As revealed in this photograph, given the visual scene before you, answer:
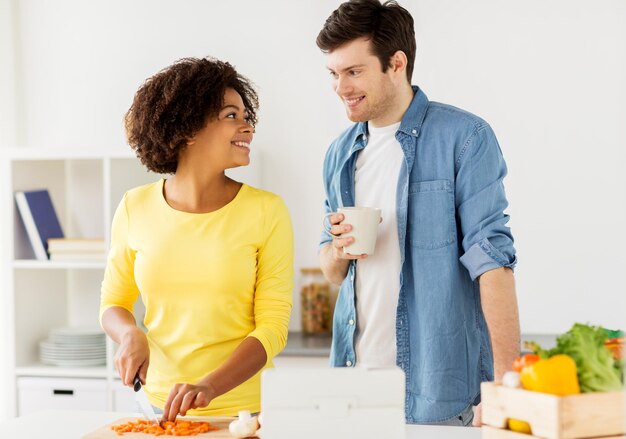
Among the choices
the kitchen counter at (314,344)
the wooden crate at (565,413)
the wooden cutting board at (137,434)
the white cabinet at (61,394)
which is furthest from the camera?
the white cabinet at (61,394)

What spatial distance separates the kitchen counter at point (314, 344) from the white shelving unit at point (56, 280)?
709 millimetres

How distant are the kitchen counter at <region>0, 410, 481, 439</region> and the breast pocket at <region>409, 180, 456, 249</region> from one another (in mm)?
434

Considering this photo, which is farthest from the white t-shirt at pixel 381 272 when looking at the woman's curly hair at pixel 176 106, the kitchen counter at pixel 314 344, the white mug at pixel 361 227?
the kitchen counter at pixel 314 344

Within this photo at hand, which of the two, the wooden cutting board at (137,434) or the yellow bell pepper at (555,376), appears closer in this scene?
the yellow bell pepper at (555,376)

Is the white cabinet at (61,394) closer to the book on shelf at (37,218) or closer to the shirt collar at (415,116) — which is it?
the book on shelf at (37,218)

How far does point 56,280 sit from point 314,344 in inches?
52.1

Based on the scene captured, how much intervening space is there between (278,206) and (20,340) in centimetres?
224

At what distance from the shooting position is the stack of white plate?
3680 millimetres

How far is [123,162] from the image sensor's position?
371 cm

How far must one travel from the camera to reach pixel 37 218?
12.4 feet

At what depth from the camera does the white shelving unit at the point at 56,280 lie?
360 cm

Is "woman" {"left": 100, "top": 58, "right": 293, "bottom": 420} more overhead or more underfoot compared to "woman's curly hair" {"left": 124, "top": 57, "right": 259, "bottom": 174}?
more underfoot

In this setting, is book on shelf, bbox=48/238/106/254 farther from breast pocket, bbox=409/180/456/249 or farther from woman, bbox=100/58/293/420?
breast pocket, bbox=409/180/456/249

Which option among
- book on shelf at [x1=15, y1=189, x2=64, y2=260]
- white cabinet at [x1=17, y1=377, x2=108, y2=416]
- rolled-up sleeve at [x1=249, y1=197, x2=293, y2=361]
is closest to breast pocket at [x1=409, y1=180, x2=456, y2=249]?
rolled-up sleeve at [x1=249, y1=197, x2=293, y2=361]
